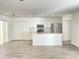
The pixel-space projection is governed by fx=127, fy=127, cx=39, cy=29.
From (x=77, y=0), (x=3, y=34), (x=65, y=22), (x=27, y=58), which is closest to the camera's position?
(x=77, y=0)

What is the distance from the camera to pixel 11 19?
1305 cm

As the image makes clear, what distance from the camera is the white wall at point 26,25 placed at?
13.4m

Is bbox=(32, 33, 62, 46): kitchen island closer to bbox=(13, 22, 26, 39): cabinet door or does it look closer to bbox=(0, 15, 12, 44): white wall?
bbox=(0, 15, 12, 44): white wall

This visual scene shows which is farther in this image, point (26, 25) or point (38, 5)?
point (26, 25)

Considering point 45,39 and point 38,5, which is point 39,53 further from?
point 45,39

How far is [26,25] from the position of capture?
1348 centimetres

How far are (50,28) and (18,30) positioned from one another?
342 cm

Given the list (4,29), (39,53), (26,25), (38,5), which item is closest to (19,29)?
(26,25)

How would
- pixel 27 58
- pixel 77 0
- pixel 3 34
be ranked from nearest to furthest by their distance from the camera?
pixel 77 0 < pixel 27 58 < pixel 3 34

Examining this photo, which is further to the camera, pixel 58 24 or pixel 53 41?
pixel 58 24

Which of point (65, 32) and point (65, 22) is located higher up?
point (65, 22)

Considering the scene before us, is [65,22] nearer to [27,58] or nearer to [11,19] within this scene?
[11,19]

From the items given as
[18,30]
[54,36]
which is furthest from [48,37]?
[18,30]

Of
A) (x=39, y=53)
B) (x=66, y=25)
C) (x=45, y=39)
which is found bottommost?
(x=39, y=53)
